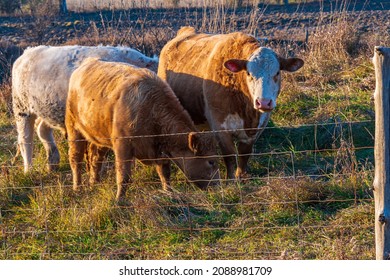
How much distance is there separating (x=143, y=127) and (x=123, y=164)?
0.45 m

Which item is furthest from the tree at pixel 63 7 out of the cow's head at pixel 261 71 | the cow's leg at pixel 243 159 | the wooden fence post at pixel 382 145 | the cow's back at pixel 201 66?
the wooden fence post at pixel 382 145

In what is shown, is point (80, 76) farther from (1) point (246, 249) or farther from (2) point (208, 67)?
(1) point (246, 249)

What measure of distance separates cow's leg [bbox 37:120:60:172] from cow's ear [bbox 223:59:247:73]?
266 cm

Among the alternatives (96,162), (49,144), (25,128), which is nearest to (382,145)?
(96,162)

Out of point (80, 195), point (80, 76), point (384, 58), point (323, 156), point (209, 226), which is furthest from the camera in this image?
point (323, 156)

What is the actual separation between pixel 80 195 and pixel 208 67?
238 centimetres

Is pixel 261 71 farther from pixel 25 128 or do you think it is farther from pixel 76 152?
pixel 25 128

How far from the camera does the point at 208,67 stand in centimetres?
913

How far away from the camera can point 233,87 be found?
8750 mm

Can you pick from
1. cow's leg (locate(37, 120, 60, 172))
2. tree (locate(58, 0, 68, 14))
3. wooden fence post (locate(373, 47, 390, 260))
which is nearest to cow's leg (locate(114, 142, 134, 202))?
cow's leg (locate(37, 120, 60, 172))

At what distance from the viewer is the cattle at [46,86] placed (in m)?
9.73

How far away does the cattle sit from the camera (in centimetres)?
973

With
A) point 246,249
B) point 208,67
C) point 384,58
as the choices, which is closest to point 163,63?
point 208,67
